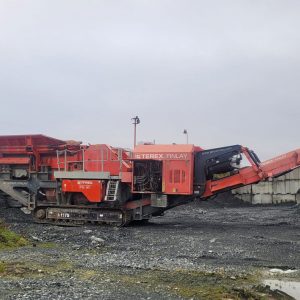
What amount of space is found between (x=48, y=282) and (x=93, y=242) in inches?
208

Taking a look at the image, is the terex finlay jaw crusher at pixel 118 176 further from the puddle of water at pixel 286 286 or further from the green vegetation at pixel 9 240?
the puddle of water at pixel 286 286

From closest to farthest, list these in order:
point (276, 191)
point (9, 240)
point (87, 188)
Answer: point (9, 240)
point (87, 188)
point (276, 191)

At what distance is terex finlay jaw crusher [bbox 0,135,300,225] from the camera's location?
16594 millimetres

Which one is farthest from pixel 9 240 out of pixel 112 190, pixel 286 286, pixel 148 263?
pixel 286 286

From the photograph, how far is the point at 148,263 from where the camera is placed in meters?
9.38

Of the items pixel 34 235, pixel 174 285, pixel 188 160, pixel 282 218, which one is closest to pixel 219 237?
pixel 188 160

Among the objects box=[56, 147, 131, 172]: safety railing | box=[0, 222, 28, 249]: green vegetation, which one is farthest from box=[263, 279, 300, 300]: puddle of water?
box=[56, 147, 131, 172]: safety railing

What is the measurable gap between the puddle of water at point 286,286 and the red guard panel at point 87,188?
32.2ft

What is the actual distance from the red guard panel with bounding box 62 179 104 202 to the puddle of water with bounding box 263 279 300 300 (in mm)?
9809

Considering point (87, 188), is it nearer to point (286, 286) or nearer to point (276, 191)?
point (286, 286)

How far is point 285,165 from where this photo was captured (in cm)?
Answer: 1653

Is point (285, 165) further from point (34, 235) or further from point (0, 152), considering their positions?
point (0, 152)

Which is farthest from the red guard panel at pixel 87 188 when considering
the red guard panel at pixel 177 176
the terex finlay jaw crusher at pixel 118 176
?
the red guard panel at pixel 177 176

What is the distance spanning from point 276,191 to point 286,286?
2588 cm
